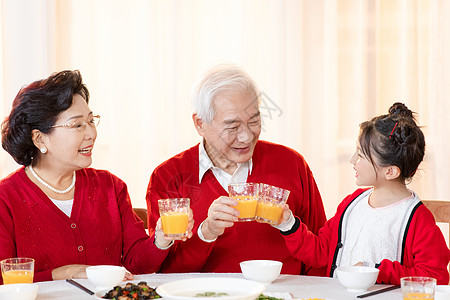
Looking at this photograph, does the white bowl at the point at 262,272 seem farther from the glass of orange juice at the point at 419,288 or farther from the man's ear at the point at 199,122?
the man's ear at the point at 199,122

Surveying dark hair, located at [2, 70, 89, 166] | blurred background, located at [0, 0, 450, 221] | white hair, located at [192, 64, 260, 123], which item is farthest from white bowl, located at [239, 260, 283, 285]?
blurred background, located at [0, 0, 450, 221]

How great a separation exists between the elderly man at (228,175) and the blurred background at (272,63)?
1.26 m

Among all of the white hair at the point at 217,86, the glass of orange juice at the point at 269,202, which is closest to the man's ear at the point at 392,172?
the glass of orange juice at the point at 269,202

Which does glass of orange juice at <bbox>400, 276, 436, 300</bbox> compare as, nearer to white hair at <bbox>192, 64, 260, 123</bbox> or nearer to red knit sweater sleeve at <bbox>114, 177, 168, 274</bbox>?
red knit sweater sleeve at <bbox>114, 177, 168, 274</bbox>

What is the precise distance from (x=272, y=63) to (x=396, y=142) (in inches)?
70.0

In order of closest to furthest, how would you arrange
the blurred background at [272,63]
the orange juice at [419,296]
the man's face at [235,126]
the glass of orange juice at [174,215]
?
the orange juice at [419,296]
the glass of orange juice at [174,215]
the man's face at [235,126]
the blurred background at [272,63]

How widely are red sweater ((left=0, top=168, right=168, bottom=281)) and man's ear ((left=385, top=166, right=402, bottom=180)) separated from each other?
84 cm

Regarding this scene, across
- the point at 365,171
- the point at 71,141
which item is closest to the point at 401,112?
the point at 365,171

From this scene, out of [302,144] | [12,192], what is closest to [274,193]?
[12,192]

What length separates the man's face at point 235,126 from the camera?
A: 100 inches

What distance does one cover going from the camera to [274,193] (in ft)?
7.31

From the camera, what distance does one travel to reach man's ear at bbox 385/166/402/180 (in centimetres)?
231

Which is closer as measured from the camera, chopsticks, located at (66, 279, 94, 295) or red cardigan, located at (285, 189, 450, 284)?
chopsticks, located at (66, 279, 94, 295)

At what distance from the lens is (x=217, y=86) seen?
2.57 metres
